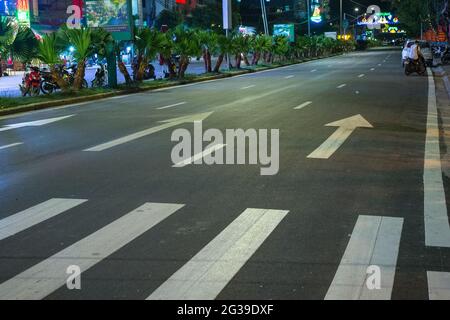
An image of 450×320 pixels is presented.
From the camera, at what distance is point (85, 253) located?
18.1ft

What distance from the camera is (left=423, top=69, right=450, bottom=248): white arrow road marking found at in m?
6.00

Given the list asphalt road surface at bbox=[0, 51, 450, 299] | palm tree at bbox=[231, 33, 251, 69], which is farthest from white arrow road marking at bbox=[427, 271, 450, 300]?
palm tree at bbox=[231, 33, 251, 69]

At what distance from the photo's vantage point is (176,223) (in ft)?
21.1

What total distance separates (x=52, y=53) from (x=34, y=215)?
16335mm

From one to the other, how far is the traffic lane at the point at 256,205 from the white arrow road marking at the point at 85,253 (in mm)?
214

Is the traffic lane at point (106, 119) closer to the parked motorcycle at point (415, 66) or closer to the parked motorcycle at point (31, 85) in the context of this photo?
the parked motorcycle at point (31, 85)

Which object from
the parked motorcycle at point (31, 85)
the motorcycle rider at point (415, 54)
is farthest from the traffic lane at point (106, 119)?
the motorcycle rider at point (415, 54)

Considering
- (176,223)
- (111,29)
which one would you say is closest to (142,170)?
(176,223)

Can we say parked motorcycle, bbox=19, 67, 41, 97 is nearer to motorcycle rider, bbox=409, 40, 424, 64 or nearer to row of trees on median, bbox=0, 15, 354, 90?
row of trees on median, bbox=0, 15, 354, 90

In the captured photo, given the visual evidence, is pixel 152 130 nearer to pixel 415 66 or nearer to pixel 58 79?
pixel 58 79

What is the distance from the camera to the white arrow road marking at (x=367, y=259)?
462 centimetres

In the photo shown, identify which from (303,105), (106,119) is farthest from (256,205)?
(303,105)
